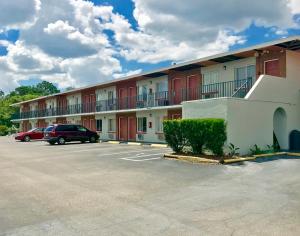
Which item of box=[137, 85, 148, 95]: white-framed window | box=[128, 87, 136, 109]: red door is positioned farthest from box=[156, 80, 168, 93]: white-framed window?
box=[128, 87, 136, 109]: red door

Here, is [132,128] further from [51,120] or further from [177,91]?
[51,120]

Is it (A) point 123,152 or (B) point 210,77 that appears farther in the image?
(B) point 210,77

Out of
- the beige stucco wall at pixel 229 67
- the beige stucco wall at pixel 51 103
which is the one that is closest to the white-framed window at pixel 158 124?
the beige stucco wall at pixel 229 67

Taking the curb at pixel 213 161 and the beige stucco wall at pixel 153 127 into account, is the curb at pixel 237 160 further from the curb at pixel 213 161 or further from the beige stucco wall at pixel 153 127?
the beige stucco wall at pixel 153 127

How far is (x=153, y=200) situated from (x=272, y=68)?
1430 cm

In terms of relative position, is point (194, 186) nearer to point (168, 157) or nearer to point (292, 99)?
point (168, 157)

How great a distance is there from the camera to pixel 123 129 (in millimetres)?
32469

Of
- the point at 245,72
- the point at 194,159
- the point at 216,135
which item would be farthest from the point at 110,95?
the point at 194,159

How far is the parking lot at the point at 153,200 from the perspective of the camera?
19.4 ft

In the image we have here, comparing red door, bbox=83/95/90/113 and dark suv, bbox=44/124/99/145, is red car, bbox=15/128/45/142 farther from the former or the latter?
dark suv, bbox=44/124/99/145

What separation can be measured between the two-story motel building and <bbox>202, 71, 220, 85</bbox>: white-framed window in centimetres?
2

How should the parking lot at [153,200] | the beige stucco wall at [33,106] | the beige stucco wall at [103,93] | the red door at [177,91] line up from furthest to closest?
1. the beige stucco wall at [33,106]
2. the beige stucco wall at [103,93]
3. the red door at [177,91]
4. the parking lot at [153,200]

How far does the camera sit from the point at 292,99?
19.1 metres

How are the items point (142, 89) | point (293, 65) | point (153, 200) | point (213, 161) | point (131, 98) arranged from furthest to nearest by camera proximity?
point (131, 98) → point (142, 89) → point (293, 65) → point (213, 161) → point (153, 200)
